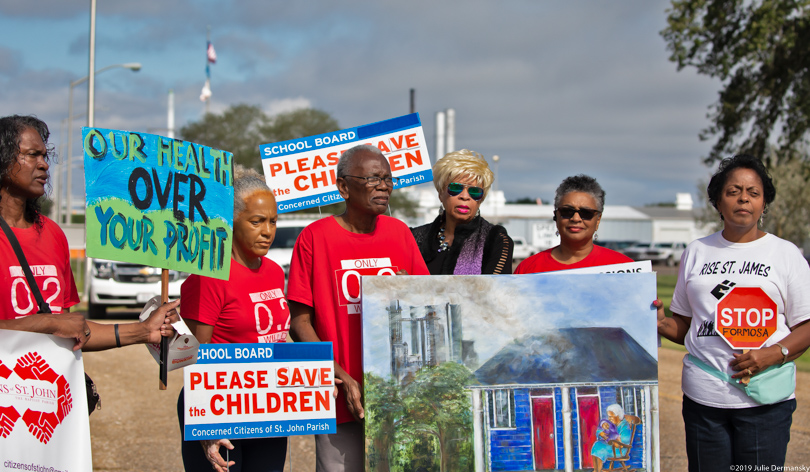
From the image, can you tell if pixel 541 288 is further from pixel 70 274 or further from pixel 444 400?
pixel 70 274

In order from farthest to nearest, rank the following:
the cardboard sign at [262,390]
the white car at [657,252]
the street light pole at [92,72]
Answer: the white car at [657,252], the street light pole at [92,72], the cardboard sign at [262,390]

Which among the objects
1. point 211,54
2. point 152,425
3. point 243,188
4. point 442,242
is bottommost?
point 152,425

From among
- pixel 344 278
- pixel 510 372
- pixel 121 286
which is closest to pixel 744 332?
pixel 510 372

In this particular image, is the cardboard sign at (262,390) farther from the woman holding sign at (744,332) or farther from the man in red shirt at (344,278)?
the woman holding sign at (744,332)

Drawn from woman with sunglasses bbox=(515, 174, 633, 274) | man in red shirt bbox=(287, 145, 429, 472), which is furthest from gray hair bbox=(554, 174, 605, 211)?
man in red shirt bbox=(287, 145, 429, 472)

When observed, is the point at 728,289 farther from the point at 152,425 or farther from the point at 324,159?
the point at 152,425

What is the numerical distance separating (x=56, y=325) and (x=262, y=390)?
2.84ft

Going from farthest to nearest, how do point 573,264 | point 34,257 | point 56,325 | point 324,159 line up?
point 324,159 < point 573,264 < point 34,257 < point 56,325

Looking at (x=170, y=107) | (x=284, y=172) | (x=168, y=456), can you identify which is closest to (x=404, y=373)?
(x=284, y=172)

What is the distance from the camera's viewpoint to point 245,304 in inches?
130

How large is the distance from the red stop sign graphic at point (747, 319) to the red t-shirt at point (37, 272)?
9.54 feet

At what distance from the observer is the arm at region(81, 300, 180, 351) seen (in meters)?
2.95

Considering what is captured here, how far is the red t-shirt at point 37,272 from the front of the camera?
2826 millimetres

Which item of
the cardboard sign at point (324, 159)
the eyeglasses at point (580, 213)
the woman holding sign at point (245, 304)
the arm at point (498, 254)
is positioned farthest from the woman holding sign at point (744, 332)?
the cardboard sign at point (324, 159)
